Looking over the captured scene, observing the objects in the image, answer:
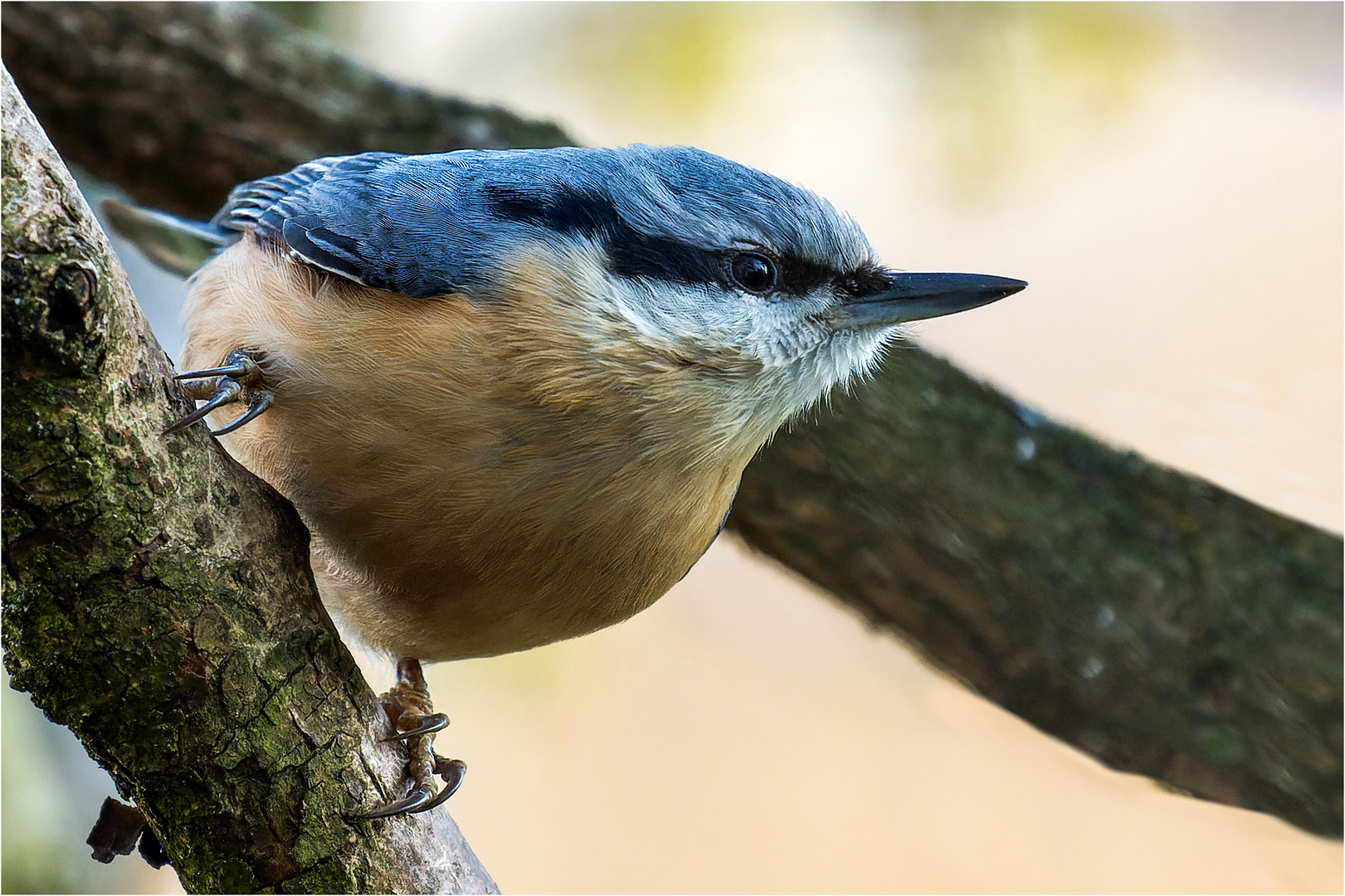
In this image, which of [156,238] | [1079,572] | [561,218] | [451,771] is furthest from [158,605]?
[1079,572]

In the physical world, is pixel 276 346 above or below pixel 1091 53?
below

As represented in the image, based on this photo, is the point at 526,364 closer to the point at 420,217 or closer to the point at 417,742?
the point at 420,217

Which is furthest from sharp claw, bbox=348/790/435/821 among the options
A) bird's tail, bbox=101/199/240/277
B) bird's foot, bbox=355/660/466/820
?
bird's tail, bbox=101/199/240/277

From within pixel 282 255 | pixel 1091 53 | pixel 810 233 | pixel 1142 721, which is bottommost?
pixel 1142 721

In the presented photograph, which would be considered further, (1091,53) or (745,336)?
(1091,53)

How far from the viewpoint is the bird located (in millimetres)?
1395

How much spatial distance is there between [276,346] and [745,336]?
669 mm

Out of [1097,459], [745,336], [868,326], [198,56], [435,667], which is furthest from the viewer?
[435,667]

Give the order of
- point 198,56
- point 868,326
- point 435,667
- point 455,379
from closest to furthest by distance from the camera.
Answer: point 455,379 → point 868,326 → point 198,56 → point 435,667

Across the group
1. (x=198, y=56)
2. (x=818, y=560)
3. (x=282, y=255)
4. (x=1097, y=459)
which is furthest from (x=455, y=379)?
(x=1097, y=459)

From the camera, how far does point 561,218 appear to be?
1533 mm

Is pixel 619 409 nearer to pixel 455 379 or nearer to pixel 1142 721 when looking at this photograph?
pixel 455 379

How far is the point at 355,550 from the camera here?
Result: 1.52 metres

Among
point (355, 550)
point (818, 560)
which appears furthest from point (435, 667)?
point (355, 550)
